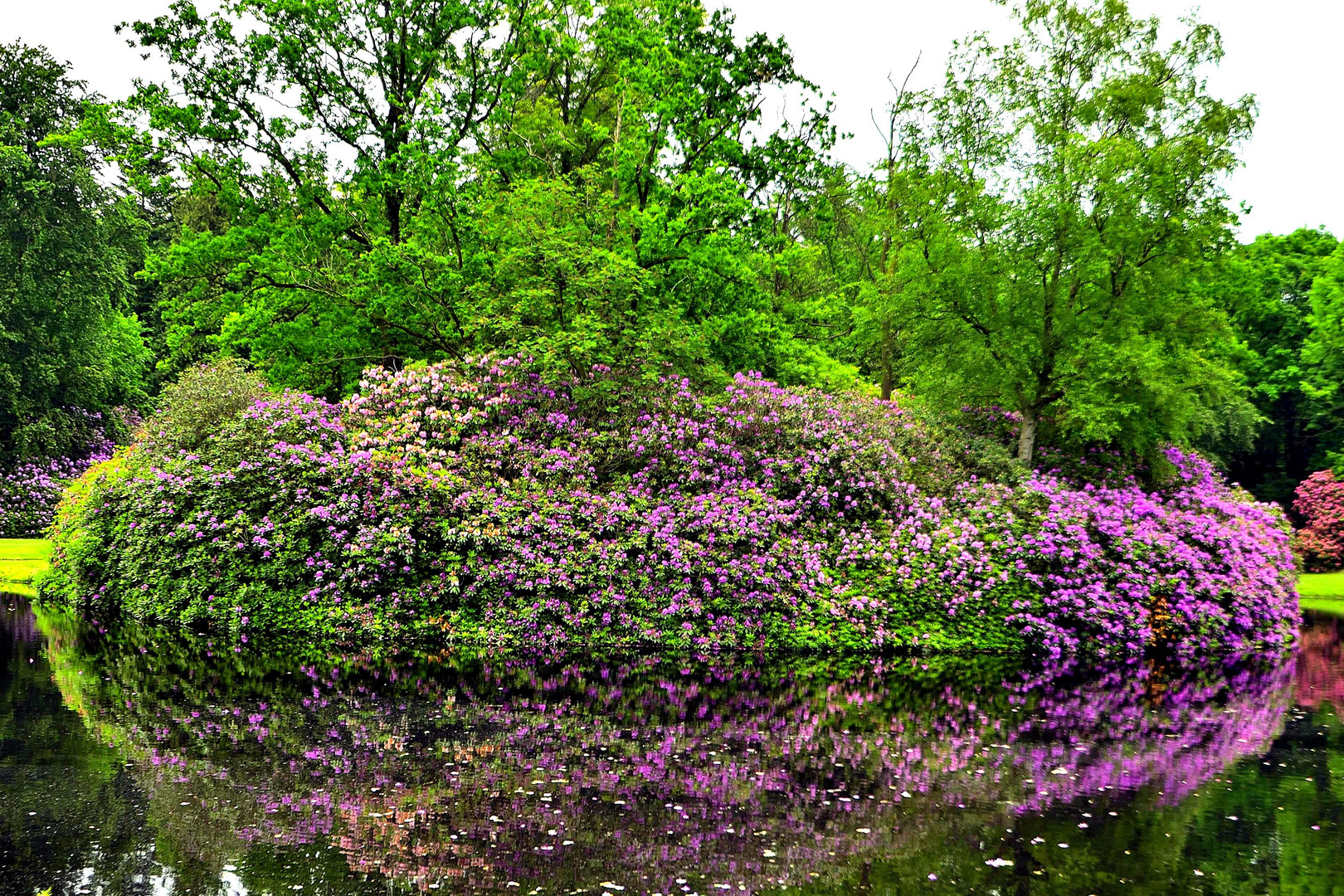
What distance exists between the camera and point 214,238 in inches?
773

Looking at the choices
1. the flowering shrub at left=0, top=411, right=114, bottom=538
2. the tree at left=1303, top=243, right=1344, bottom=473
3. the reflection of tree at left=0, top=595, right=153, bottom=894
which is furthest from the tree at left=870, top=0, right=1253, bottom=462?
the flowering shrub at left=0, top=411, right=114, bottom=538

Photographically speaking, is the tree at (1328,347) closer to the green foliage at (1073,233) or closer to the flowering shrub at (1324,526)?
the flowering shrub at (1324,526)

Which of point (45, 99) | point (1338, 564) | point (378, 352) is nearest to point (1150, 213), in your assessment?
point (378, 352)

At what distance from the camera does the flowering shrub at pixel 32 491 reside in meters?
29.7

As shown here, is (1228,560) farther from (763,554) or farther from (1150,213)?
(763,554)

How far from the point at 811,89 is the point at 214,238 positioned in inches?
519

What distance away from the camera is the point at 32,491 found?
99.5 ft

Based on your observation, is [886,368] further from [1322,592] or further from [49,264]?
[49,264]

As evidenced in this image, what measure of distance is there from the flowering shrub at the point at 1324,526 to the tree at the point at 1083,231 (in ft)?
54.8

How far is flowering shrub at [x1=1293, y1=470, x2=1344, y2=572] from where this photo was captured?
3256 cm

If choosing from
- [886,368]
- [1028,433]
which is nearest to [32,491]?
[886,368]

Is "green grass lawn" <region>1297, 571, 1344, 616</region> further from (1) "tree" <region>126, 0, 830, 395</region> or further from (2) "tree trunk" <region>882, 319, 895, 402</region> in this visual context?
(1) "tree" <region>126, 0, 830, 395</region>

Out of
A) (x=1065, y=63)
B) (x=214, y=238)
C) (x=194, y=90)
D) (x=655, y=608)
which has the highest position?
(x=1065, y=63)

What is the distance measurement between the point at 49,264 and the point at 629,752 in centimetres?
3233
